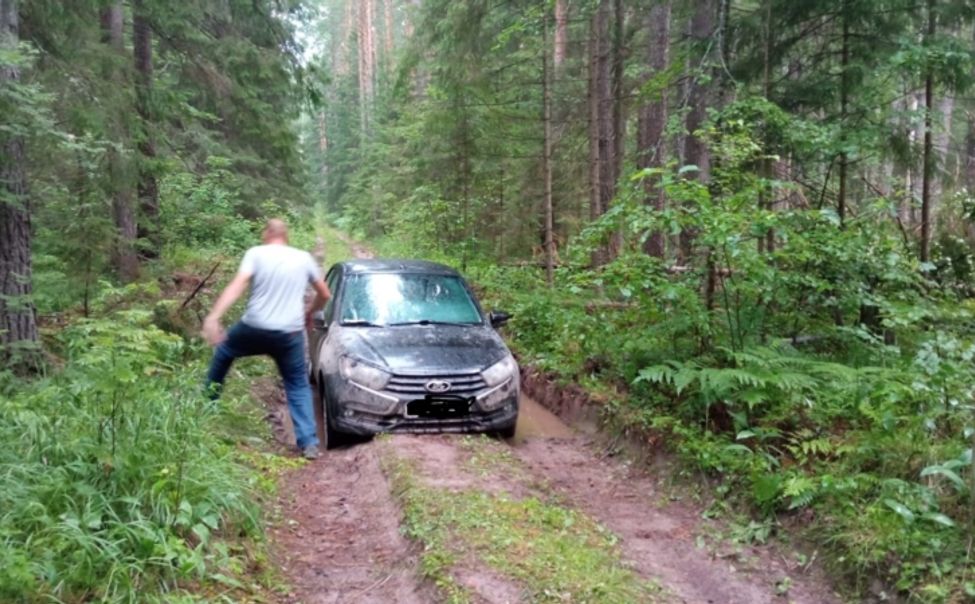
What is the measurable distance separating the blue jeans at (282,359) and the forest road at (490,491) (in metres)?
0.40

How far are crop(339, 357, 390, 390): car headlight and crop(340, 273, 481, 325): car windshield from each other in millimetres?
986

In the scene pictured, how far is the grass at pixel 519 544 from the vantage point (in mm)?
3920

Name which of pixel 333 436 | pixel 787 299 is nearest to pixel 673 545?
pixel 787 299

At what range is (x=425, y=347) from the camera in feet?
22.6

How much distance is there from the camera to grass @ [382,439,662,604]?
12.9 feet

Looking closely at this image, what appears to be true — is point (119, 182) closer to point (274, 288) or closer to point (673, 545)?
point (274, 288)

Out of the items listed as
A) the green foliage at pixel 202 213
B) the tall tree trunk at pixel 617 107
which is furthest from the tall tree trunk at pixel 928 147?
the green foliage at pixel 202 213

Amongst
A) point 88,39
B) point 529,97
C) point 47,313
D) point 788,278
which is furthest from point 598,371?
point 529,97

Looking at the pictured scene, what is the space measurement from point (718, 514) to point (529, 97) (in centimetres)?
1215


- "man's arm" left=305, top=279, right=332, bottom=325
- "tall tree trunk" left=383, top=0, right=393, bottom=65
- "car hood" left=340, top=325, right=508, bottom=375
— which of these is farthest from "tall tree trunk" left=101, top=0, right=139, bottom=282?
"tall tree trunk" left=383, top=0, right=393, bottom=65

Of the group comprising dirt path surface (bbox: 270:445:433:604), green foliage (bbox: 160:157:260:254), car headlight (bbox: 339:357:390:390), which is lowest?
dirt path surface (bbox: 270:445:433:604)

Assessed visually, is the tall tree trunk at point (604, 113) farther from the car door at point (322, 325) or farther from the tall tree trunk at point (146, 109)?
the tall tree trunk at point (146, 109)

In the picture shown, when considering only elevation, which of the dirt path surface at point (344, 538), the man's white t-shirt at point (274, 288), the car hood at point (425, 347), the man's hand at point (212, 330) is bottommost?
the dirt path surface at point (344, 538)

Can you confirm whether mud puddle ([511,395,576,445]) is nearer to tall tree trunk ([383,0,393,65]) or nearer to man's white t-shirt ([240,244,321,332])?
man's white t-shirt ([240,244,321,332])
